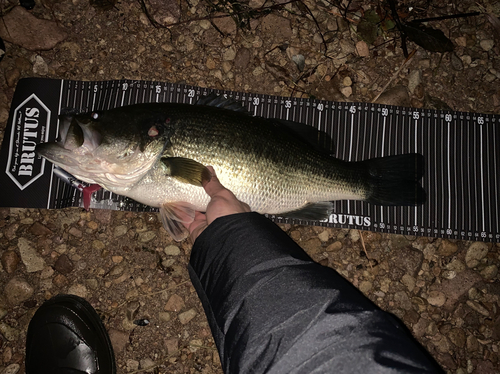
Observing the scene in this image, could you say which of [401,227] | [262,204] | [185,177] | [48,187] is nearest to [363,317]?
[262,204]

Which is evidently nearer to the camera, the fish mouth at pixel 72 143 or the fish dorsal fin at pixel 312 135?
the fish mouth at pixel 72 143

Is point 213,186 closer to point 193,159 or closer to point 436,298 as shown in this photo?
point 193,159

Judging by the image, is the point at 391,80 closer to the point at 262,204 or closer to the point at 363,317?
the point at 262,204

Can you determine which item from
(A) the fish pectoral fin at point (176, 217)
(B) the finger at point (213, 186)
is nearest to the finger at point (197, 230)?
(A) the fish pectoral fin at point (176, 217)

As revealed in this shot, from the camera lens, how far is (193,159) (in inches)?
100

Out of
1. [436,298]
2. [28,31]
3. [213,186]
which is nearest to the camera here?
[213,186]

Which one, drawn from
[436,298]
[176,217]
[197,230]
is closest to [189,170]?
[176,217]

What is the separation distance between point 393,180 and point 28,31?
3807 millimetres

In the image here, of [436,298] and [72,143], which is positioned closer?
[72,143]

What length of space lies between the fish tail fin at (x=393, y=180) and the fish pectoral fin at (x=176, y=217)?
1.59 meters

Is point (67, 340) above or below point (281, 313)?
below

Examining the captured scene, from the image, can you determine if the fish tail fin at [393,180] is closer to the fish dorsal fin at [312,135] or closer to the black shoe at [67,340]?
the fish dorsal fin at [312,135]

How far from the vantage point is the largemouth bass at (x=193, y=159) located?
2.49 m

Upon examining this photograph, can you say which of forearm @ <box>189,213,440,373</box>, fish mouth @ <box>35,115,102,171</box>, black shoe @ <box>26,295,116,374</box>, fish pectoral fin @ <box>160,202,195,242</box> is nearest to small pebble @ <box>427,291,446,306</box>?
forearm @ <box>189,213,440,373</box>
